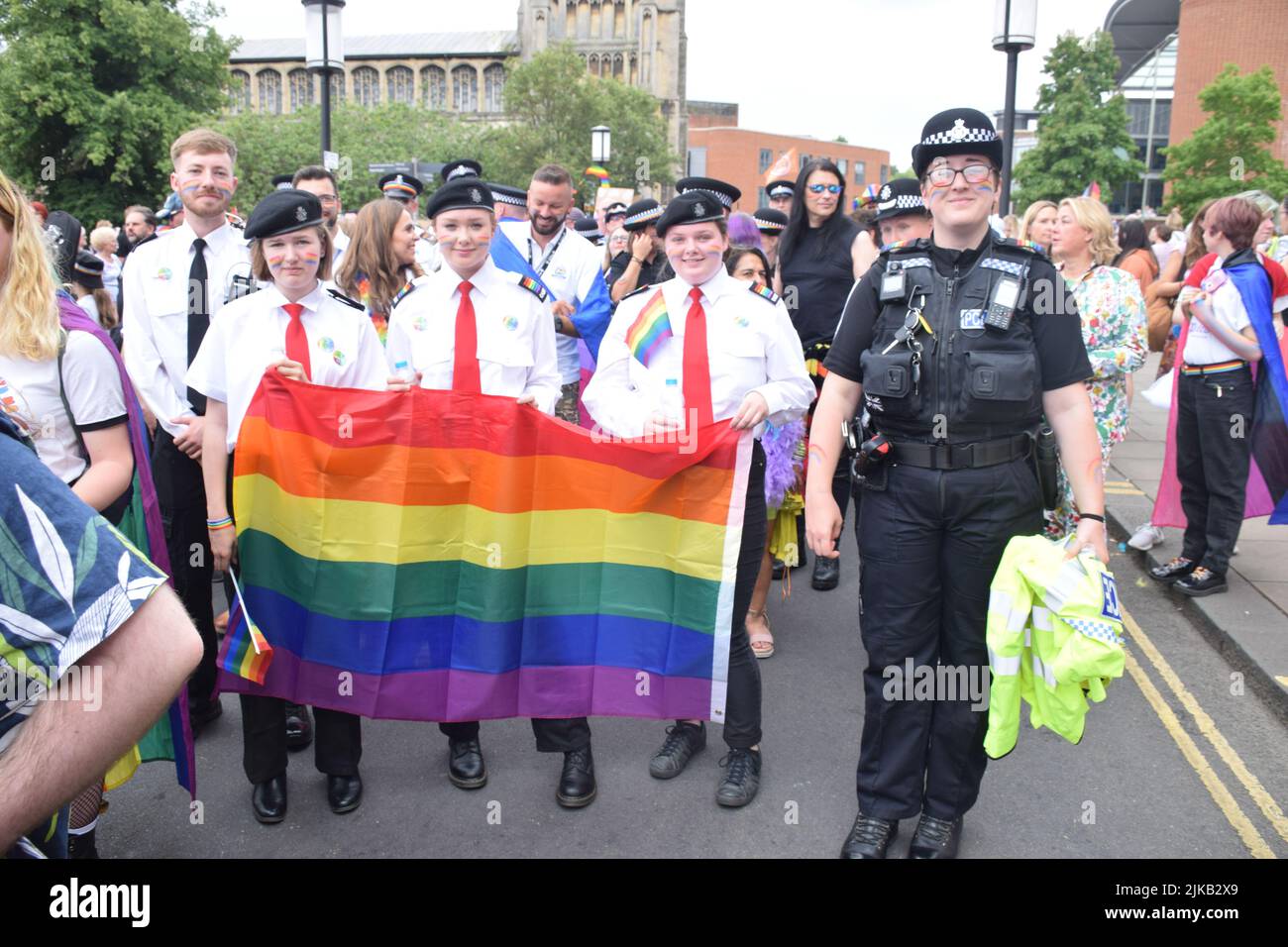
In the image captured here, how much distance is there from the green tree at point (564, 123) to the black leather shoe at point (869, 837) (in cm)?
6626

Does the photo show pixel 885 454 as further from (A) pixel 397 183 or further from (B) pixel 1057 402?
(A) pixel 397 183

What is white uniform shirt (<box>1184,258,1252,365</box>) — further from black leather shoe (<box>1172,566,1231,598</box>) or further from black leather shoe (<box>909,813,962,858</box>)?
black leather shoe (<box>909,813,962,858</box>)

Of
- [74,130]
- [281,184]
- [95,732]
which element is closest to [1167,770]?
[95,732]

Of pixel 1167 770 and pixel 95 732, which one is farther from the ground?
pixel 95 732

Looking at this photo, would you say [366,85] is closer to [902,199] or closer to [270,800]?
[902,199]

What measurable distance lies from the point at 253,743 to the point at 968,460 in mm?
2829

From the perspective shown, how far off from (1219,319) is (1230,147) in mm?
36188

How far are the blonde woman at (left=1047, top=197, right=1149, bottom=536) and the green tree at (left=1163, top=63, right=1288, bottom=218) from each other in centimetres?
3393

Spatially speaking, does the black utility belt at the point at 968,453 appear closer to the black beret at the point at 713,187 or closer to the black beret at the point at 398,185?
the black beret at the point at 713,187

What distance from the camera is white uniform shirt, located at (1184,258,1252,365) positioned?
235 inches

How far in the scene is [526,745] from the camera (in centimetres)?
452

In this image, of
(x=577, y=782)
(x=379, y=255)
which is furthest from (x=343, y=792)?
(x=379, y=255)

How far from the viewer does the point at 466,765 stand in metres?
4.15

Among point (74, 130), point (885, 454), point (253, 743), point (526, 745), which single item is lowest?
point (526, 745)
